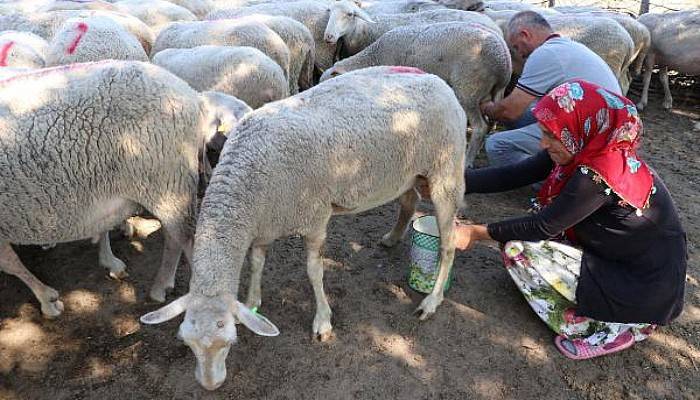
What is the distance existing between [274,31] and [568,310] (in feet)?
13.1

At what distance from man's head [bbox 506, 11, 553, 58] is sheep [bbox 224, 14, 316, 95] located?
226 cm

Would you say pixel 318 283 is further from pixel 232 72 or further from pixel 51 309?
pixel 232 72

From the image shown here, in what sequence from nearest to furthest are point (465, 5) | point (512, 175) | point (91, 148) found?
1. point (91, 148)
2. point (512, 175)
3. point (465, 5)

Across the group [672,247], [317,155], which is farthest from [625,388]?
[317,155]

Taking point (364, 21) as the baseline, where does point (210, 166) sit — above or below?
above

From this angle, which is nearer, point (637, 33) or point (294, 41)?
point (294, 41)

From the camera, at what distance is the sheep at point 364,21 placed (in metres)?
5.94

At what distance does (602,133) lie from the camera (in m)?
2.24

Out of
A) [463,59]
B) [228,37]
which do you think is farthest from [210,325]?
[463,59]

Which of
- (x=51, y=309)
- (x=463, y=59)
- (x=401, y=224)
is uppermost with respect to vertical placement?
(x=463, y=59)

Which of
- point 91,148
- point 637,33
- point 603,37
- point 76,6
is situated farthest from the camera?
point 637,33

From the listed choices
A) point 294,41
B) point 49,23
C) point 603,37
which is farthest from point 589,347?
point 49,23

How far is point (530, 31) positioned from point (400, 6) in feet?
12.7

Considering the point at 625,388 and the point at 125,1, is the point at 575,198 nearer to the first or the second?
the point at 625,388
